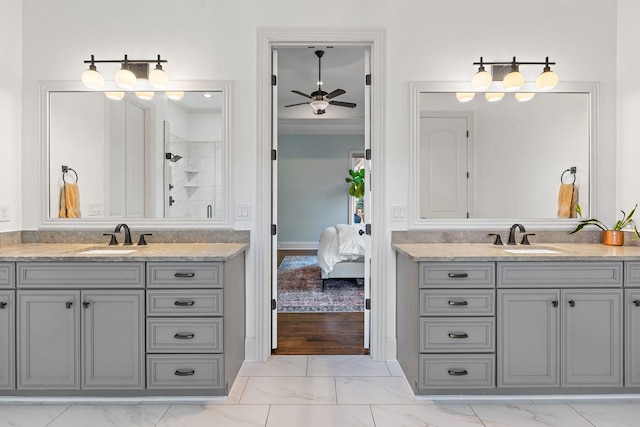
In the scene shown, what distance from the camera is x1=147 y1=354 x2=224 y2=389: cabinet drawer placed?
226 centimetres

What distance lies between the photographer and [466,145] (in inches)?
Result: 116

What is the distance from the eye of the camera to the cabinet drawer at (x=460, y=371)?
7.50 ft

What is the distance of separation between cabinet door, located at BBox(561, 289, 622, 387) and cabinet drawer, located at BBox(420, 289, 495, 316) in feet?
1.43

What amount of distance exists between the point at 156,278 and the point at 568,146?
117 inches

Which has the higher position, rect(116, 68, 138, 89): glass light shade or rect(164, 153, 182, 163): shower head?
rect(116, 68, 138, 89): glass light shade

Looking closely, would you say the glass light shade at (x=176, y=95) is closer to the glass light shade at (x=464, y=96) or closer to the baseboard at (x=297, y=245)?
the glass light shade at (x=464, y=96)

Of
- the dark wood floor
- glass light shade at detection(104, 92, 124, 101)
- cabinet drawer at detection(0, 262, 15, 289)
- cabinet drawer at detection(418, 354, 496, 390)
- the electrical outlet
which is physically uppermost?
glass light shade at detection(104, 92, 124, 101)

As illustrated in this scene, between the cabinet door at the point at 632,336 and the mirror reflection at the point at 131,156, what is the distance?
261 cm

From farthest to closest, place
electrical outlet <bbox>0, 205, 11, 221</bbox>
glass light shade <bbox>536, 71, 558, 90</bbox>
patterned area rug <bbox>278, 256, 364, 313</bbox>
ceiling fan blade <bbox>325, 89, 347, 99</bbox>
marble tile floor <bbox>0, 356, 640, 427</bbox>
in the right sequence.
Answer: ceiling fan blade <bbox>325, 89, 347, 99</bbox>, patterned area rug <bbox>278, 256, 364, 313</bbox>, glass light shade <bbox>536, 71, 558, 90</bbox>, electrical outlet <bbox>0, 205, 11, 221</bbox>, marble tile floor <bbox>0, 356, 640, 427</bbox>

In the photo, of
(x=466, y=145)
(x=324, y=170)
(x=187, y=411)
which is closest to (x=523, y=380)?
(x=466, y=145)

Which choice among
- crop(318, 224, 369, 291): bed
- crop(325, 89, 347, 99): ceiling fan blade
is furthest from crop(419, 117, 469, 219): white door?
crop(325, 89, 347, 99): ceiling fan blade

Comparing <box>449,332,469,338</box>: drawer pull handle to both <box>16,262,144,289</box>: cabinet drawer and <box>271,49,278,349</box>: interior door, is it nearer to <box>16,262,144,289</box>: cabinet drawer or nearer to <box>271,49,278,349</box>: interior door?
<box>271,49,278,349</box>: interior door

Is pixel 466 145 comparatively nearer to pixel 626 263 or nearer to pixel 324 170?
pixel 626 263

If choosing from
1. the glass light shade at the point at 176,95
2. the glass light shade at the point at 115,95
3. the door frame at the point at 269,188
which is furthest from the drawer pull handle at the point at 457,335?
the glass light shade at the point at 115,95
